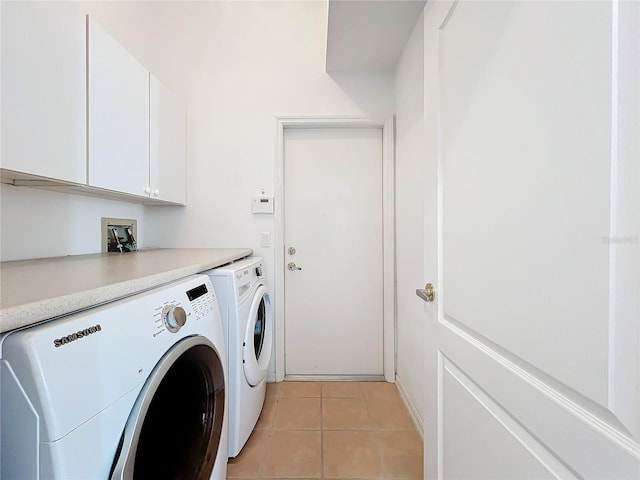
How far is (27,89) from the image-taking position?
2.96 ft

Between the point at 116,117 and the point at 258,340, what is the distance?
142cm

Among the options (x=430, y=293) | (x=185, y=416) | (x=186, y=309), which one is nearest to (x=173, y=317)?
(x=186, y=309)

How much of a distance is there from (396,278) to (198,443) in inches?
59.6

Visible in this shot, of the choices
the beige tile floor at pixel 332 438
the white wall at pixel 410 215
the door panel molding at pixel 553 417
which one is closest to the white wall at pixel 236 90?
the white wall at pixel 410 215

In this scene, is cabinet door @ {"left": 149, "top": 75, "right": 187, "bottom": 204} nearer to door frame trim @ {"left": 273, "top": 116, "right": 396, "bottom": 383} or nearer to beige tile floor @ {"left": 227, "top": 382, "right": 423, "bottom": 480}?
door frame trim @ {"left": 273, "top": 116, "right": 396, "bottom": 383}

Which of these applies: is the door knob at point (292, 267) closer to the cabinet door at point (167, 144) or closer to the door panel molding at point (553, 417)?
the cabinet door at point (167, 144)

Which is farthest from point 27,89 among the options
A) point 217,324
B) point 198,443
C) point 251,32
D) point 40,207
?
point 251,32

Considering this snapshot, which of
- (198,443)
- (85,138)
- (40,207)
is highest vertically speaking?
(85,138)

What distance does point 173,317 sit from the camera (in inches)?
29.6

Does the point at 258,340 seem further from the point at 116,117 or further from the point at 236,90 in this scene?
the point at 236,90

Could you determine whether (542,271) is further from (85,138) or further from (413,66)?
(85,138)

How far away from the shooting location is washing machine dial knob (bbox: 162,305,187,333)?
74 centimetres

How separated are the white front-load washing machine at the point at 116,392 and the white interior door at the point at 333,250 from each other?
44.5 inches

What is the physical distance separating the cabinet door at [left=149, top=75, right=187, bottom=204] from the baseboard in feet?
6.63
